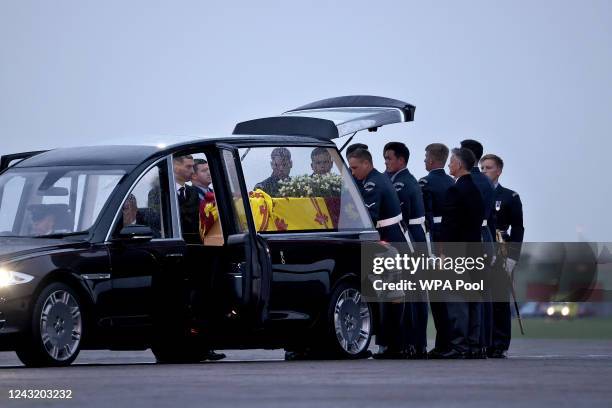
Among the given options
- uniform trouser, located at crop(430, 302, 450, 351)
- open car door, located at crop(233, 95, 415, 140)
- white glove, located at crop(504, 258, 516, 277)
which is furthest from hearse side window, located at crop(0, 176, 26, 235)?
white glove, located at crop(504, 258, 516, 277)

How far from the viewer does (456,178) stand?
67.1ft

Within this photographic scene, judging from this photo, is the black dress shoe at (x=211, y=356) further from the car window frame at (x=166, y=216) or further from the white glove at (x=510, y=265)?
the white glove at (x=510, y=265)

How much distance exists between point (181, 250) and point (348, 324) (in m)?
2.34

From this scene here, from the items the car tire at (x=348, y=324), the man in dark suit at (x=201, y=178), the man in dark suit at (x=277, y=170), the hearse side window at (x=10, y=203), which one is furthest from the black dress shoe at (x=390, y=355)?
the hearse side window at (x=10, y=203)

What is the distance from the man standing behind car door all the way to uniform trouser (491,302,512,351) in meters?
1.06

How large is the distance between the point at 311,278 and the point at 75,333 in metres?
3.00

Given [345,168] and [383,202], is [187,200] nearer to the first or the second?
[345,168]

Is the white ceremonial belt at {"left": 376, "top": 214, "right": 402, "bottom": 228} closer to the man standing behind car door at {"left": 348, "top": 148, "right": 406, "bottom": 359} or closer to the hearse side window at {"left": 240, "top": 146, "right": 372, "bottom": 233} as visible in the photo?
the man standing behind car door at {"left": 348, "top": 148, "right": 406, "bottom": 359}

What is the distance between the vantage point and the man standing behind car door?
2061cm

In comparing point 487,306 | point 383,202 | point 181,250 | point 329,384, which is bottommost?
point 329,384

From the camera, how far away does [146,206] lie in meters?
18.5

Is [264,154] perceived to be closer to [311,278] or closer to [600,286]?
[311,278]

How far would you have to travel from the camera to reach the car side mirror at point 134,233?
1798 cm

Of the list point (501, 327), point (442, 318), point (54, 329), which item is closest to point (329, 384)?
point (54, 329)
